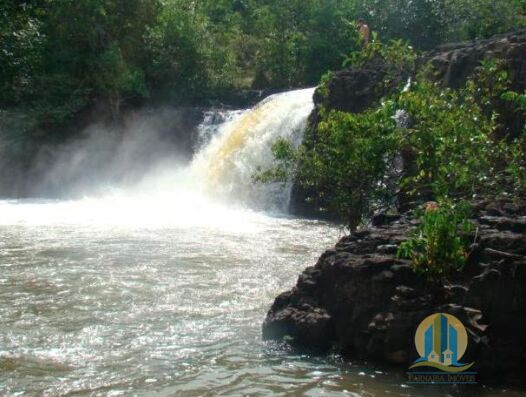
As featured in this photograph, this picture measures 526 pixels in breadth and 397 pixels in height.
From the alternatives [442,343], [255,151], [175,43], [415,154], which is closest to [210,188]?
[255,151]

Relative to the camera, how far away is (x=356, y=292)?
589 cm

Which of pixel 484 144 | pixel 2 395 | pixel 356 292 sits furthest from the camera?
pixel 484 144

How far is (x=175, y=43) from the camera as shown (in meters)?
24.1

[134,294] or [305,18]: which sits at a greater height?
[305,18]

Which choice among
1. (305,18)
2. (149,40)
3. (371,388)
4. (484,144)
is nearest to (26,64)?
(149,40)

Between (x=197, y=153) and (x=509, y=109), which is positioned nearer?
(x=509, y=109)

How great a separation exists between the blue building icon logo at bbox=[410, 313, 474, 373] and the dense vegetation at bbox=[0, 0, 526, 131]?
15.4 meters

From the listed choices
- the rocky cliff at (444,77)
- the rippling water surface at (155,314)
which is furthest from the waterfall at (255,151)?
the rippling water surface at (155,314)

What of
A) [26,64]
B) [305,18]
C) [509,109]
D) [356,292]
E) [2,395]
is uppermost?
[305,18]

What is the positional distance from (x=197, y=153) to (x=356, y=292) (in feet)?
52.4

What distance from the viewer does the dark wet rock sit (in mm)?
5320

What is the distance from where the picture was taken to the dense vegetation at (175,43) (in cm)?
2203

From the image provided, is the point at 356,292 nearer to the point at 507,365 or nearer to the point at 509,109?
the point at 507,365

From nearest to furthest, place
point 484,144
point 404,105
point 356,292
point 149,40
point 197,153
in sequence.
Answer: point 356,292
point 484,144
point 404,105
point 197,153
point 149,40
